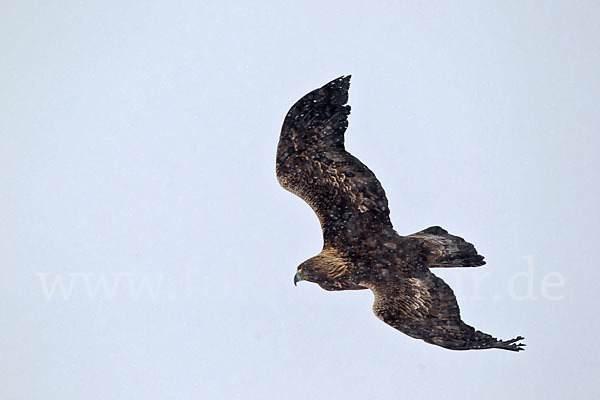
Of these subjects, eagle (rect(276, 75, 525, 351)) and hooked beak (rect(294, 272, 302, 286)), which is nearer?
eagle (rect(276, 75, 525, 351))

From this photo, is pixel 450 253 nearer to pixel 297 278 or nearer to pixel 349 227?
pixel 349 227

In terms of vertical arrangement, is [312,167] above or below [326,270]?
above

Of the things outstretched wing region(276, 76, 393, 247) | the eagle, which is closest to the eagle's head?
the eagle

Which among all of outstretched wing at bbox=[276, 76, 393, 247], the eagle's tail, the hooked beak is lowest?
the hooked beak

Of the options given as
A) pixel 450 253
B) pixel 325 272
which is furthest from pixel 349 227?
pixel 450 253

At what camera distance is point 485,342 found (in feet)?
29.1

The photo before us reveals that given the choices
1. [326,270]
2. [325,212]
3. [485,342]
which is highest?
[325,212]

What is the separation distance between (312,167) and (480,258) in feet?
8.49

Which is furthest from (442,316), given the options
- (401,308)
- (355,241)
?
(355,241)

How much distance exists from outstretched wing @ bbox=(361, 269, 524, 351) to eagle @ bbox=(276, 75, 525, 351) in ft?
0.04

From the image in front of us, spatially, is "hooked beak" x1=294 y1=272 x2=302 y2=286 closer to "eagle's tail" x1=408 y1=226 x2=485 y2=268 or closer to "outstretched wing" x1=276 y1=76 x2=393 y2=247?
"outstretched wing" x1=276 y1=76 x2=393 y2=247

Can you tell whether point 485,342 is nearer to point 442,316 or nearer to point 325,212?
point 442,316

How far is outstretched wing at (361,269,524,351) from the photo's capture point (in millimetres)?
9062

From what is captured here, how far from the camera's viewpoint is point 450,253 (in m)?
9.77
